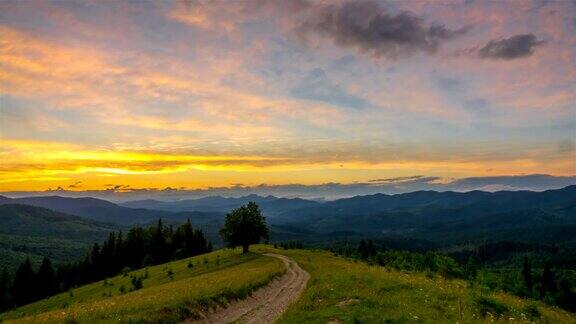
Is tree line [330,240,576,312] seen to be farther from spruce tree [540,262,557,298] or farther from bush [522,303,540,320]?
bush [522,303,540,320]

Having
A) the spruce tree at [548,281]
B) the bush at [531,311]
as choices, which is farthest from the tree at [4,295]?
the spruce tree at [548,281]

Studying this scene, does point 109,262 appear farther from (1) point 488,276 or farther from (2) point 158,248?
(1) point 488,276

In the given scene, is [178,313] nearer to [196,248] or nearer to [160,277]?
[160,277]

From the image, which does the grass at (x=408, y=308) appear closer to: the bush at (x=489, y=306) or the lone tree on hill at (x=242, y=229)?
the bush at (x=489, y=306)

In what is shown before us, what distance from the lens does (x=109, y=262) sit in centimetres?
12975

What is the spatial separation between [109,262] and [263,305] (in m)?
115

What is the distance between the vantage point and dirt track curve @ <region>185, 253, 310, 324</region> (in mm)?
25622

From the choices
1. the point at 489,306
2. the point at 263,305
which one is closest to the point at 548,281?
the point at 489,306

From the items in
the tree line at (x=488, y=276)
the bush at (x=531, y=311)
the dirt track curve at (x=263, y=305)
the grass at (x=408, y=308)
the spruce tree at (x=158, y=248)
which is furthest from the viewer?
the spruce tree at (x=158, y=248)

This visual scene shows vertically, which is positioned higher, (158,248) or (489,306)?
(489,306)

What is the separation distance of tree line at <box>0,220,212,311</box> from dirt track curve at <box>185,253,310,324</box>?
91815 mm

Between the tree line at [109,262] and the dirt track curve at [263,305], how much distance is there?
91.8 meters

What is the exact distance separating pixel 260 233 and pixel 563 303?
66299 mm

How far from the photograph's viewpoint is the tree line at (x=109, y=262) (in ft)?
398
